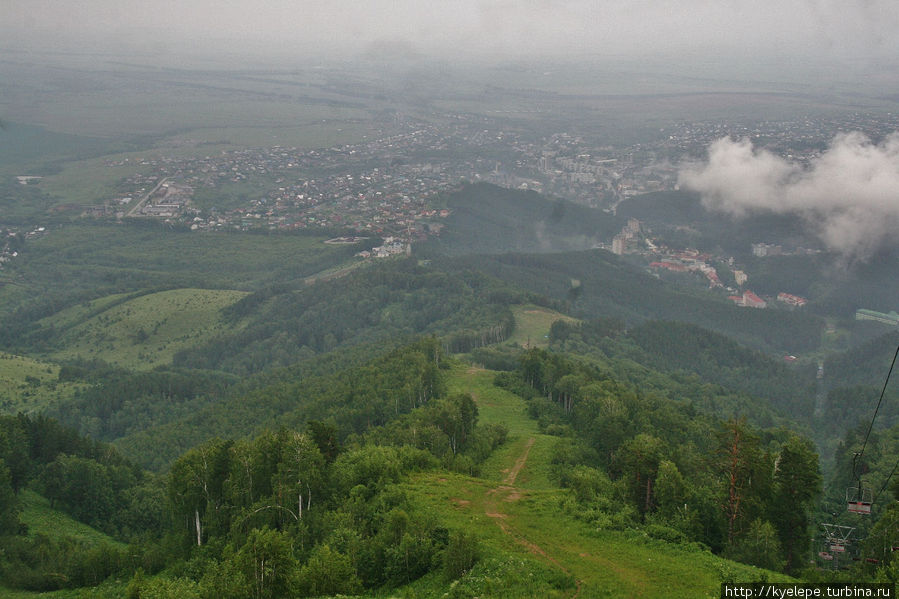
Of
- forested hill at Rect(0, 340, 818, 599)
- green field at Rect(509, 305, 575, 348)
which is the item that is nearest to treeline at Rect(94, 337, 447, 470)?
forested hill at Rect(0, 340, 818, 599)

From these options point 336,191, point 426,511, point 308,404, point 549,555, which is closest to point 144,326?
point 308,404

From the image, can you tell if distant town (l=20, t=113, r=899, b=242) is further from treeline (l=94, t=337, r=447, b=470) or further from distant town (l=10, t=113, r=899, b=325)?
treeline (l=94, t=337, r=447, b=470)

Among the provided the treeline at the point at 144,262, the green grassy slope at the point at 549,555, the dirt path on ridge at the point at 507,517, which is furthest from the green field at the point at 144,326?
the green grassy slope at the point at 549,555

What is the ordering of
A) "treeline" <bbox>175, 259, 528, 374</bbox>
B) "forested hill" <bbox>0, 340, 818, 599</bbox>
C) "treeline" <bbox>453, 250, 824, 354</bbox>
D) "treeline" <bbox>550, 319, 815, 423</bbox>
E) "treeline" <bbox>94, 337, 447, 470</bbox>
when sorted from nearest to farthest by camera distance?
1. "forested hill" <bbox>0, 340, 818, 599</bbox>
2. "treeline" <bbox>94, 337, 447, 470</bbox>
3. "treeline" <bbox>550, 319, 815, 423</bbox>
4. "treeline" <bbox>175, 259, 528, 374</bbox>
5. "treeline" <bbox>453, 250, 824, 354</bbox>

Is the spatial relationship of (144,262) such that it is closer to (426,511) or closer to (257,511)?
(257,511)

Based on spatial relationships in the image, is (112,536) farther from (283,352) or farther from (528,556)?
(283,352)

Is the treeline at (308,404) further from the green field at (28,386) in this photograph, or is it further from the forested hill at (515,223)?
the forested hill at (515,223)

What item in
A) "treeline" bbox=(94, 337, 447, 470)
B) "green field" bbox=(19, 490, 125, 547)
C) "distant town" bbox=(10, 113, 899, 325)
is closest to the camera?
"green field" bbox=(19, 490, 125, 547)

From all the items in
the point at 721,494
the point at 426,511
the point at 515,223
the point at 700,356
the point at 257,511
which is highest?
the point at 721,494
